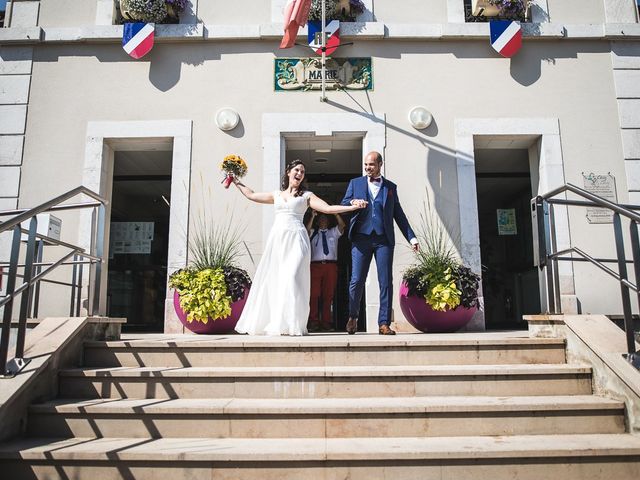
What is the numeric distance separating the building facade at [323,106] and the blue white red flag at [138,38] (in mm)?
157

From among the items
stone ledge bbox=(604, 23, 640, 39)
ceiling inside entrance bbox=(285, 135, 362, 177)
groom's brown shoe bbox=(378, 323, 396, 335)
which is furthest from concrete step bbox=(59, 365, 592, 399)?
stone ledge bbox=(604, 23, 640, 39)

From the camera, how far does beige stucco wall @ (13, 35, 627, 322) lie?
21.9ft

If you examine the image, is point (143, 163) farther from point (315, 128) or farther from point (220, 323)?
point (220, 323)

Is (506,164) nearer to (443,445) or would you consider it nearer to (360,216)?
(360,216)

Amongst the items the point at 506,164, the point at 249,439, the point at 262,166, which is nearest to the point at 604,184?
the point at 506,164

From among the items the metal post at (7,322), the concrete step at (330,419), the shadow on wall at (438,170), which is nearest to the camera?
the concrete step at (330,419)

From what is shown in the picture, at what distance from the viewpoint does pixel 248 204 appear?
6645mm

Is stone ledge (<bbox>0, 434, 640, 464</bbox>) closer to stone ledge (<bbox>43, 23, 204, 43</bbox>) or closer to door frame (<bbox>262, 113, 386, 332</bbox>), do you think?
door frame (<bbox>262, 113, 386, 332</bbox>)

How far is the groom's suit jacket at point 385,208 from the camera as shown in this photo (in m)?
5.12

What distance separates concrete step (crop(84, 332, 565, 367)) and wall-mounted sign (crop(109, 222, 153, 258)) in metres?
4.37

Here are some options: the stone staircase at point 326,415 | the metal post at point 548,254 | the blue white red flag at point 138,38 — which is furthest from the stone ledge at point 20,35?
the metal post at point 548,254

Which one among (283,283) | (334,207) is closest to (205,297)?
(283,283)

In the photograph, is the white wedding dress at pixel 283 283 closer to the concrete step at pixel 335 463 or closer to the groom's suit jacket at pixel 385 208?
the groom's suit jacket at pixel 385 208

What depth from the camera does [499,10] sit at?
22.8ft
